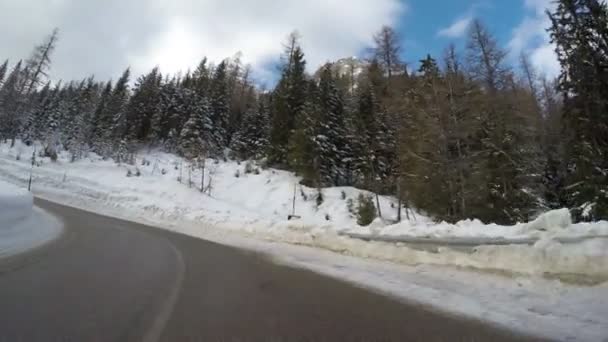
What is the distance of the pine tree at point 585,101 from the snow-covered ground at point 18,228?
17.1m

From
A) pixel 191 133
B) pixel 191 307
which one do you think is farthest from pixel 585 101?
pixel 191 133

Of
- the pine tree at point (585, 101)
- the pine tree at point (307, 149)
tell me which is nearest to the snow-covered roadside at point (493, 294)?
the pine tree at point (585, 101)

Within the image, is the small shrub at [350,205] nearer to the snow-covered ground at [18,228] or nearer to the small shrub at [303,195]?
the small shrub at [303,195]

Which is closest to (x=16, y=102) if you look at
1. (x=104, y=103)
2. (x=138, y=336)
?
(x=104, y=103)

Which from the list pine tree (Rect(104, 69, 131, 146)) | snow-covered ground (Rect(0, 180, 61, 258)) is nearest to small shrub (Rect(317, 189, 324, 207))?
snow-covered ground (Rect(0, 180, 61, 258))

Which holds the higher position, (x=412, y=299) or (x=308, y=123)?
(x=308, y=123)

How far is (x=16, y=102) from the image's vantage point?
5062cm

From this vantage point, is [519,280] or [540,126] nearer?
[519,280]

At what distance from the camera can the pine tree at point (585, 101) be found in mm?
11883

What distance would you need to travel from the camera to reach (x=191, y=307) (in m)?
4.31

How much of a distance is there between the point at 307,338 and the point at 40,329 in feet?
8.75

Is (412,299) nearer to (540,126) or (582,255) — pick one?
(582,255)

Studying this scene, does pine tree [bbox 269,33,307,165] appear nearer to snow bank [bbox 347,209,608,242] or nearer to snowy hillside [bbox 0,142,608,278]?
snowy hillside [bbox 0,142,608,278]

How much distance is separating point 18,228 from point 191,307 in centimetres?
765
